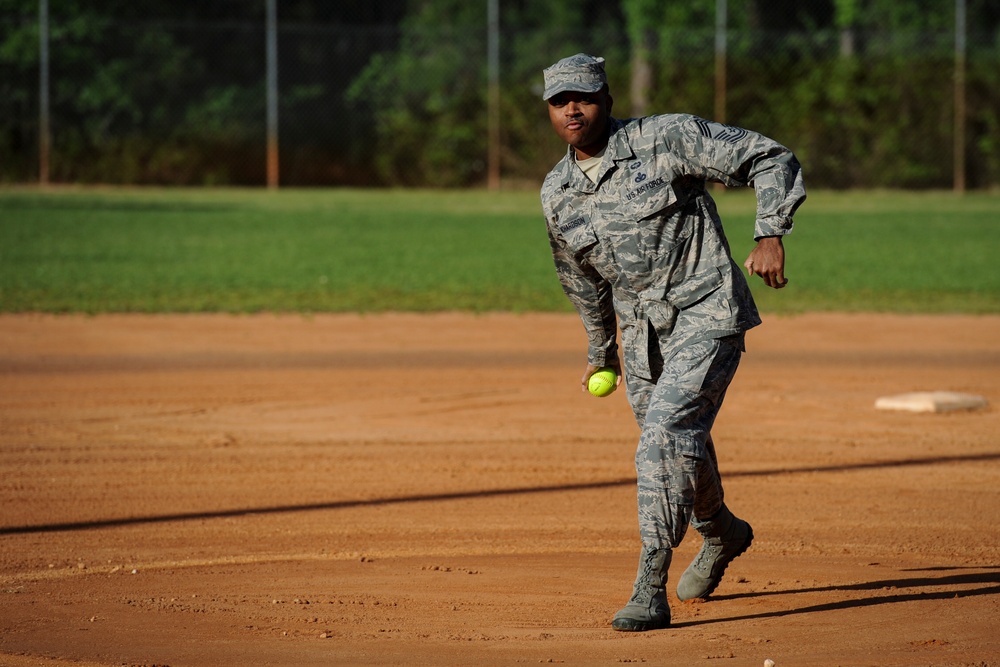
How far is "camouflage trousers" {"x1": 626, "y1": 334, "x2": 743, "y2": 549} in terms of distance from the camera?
183 inches

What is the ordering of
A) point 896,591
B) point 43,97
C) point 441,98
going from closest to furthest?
point 896,591 → point 43,97 → point 441,98

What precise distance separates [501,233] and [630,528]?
1588 centimetres

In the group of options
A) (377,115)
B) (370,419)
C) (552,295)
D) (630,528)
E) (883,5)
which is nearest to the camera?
(630,528)

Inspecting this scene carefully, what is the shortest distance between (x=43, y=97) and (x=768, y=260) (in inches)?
1085

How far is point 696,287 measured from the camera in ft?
15.5

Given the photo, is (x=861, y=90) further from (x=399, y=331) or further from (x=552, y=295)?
(x=399, y=331)

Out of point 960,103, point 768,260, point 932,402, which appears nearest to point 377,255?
point 932,402

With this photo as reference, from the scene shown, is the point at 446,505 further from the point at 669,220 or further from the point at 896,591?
the point at 669,220

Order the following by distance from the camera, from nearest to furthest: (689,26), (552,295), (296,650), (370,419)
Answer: (296,650) → (370,419) → (552,295) → (689,26)

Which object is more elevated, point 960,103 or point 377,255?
point 960,103

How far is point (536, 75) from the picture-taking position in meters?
32.3

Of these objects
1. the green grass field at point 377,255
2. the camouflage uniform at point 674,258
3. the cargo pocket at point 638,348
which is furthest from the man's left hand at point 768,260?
the green grass field at point 377,255

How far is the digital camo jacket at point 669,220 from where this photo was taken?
468cm

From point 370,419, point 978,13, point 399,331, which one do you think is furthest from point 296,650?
point 978,13
